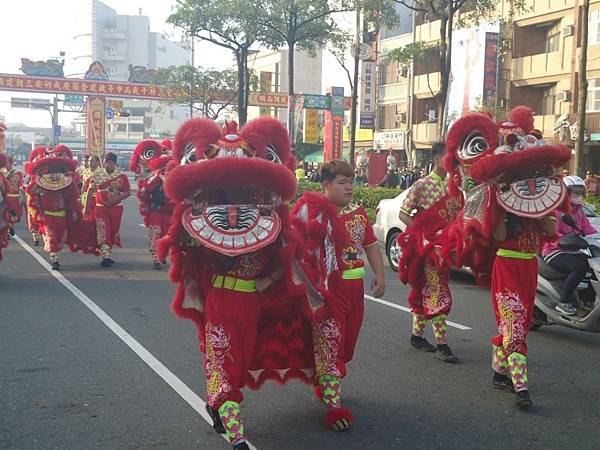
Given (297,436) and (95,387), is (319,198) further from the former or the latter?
→ (95,387)

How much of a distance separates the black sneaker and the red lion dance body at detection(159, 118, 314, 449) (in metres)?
3.26

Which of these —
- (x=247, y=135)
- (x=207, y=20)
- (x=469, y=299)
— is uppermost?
(x=207, y=20)

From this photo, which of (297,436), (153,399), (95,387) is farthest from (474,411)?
(95,387)

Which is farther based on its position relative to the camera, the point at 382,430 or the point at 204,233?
the point at 382,430

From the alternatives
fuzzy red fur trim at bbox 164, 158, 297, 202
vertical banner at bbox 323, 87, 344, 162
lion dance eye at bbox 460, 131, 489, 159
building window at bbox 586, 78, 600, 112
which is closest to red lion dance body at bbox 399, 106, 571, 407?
lion dance eye at bbox 460, 131, 489, 159

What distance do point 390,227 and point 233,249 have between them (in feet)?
27.4

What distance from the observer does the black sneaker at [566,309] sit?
6.85 meters

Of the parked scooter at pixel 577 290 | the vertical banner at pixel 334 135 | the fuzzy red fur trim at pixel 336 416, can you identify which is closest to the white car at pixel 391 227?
the parked scooter at pixel 577 290

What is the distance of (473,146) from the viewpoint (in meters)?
5.66

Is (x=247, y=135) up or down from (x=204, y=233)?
up

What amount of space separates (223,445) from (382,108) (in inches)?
1611

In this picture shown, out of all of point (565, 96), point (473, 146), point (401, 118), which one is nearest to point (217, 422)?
point (473, 146)

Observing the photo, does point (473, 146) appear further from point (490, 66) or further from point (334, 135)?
point (490, 66)

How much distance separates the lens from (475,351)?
6855 millimetres
